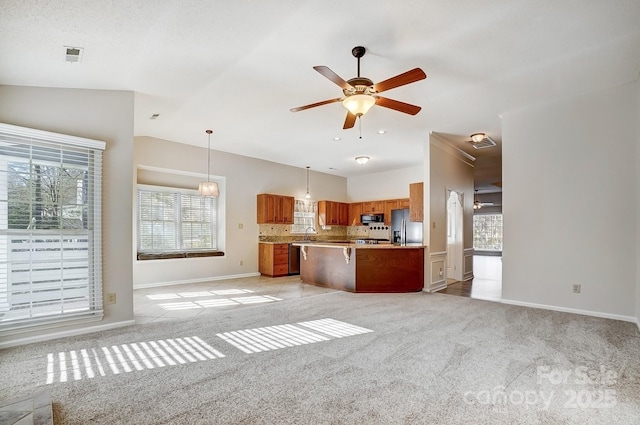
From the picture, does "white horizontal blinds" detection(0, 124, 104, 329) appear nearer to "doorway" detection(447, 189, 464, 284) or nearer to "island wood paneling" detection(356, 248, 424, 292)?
"island wood paneling" detection(356, 248, 424, 292)

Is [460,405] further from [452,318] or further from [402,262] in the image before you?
[402,262]

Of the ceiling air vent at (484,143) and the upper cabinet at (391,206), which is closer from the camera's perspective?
the ceiling air vent at (484,143)

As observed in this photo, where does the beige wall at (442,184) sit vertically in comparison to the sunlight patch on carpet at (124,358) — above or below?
above

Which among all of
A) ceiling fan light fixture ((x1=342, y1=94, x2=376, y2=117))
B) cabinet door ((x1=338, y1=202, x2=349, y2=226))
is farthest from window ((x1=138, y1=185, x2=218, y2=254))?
ceiling fan light fixture ((x1=342, y1=94, x2=376, y2=117))

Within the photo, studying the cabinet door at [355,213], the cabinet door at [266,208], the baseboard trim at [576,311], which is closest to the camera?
the baseboard trim at [576,311]

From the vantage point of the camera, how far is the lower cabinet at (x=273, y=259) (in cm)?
768

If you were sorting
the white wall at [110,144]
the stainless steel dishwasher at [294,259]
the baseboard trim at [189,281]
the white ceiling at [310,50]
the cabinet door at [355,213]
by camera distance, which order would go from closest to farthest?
the white ceiling at [310,50]
the white wall at [110,144]
the baseboard trim at [189,281]
the stainless steel dishwasher at [294,259]
the cabinet door at [355,213]

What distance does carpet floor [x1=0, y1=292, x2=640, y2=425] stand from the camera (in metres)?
2.04

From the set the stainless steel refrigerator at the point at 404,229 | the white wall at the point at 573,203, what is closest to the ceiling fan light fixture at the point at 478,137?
the white wall at the point at 573,203

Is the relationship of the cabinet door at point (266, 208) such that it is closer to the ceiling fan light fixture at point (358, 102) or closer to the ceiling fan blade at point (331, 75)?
the ceiling fan light fixture at point (358, 102)

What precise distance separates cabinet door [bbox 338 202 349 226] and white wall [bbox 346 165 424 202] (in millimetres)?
496

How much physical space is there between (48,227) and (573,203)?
639cm

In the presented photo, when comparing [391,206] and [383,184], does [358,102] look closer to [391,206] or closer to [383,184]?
[391,206]

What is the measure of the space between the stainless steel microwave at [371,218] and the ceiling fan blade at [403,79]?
21.4ft
